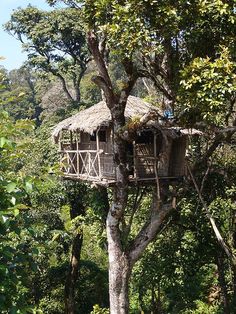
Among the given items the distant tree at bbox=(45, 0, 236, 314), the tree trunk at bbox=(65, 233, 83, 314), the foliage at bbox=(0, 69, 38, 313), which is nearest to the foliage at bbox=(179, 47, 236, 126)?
the distant tree at bbox=(45, 0, 236, 314)

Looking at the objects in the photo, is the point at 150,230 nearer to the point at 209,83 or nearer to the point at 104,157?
the point at 104,157

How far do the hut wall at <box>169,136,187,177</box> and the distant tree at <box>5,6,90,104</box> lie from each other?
496 inches

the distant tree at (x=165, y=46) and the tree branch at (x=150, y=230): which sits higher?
the distant tree at (x=165, y=46)

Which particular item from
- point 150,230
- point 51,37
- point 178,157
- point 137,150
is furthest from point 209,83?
point 51,37

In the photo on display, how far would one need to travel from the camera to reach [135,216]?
39.9 ft

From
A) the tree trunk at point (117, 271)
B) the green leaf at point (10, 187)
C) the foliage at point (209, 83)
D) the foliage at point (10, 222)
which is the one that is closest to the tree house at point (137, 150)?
the tree trunk at point (117, 271)

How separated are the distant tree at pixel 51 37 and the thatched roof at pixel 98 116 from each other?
1098 cm

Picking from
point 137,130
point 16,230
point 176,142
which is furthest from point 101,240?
point 16,230

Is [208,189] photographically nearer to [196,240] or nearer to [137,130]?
[196,240]

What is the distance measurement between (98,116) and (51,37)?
13.1m

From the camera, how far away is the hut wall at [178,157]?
→ 961 centimetres

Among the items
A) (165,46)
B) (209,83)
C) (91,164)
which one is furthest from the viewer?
(91,164)

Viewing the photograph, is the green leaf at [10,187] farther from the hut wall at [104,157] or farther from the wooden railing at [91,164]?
the wooden railing at [91,164]

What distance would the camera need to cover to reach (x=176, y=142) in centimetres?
993
